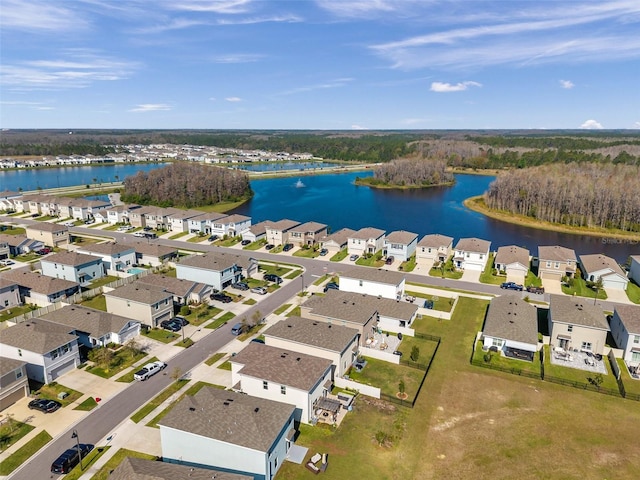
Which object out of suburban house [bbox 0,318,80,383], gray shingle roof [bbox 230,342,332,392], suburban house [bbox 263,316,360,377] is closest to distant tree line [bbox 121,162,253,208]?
suburban house [bbox 0,318,80,383]

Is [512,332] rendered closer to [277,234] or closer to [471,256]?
[471,256]

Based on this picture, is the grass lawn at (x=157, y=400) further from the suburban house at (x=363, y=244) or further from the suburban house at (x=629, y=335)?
the suburban house at (x=363, y=244)

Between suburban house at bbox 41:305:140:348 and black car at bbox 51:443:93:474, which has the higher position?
suburban house at bbox 41:305:140:348

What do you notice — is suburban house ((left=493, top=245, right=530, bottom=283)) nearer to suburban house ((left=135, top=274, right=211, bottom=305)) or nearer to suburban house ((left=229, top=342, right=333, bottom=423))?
suburban house ((left=229, top=342, right=333, bottom=423))


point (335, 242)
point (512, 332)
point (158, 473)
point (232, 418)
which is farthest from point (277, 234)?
point (158, 473)

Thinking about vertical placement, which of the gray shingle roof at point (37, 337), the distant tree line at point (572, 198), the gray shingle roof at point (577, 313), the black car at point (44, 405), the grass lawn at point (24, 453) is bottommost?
the grass lawn at point (24, 453)

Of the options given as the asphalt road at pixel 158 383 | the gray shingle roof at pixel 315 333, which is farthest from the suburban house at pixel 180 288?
the gray shingle roof at pixel 315 333
